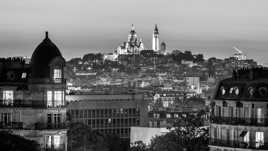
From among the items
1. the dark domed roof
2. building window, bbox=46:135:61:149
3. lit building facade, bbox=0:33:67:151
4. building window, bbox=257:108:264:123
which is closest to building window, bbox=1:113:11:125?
lit building facade, bbox=0:33:67:151

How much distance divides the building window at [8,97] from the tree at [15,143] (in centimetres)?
691

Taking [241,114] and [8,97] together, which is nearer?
[241,114]

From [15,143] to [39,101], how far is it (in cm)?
1106

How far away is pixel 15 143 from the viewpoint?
257 feet

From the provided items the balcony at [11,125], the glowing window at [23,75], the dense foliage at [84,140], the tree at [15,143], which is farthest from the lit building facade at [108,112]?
the tree at [15,143]

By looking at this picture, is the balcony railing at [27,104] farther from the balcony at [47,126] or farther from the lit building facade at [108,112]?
the lit building facade at [108,112]

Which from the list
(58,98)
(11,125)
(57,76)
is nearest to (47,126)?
(58,98)

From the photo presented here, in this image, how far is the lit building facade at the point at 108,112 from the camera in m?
154

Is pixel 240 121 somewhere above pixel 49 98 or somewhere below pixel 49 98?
below

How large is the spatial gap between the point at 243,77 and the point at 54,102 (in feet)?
50.9

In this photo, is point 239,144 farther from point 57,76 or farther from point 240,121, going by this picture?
point 57,76

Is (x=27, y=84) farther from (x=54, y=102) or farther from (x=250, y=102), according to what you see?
(x=250, y=102)

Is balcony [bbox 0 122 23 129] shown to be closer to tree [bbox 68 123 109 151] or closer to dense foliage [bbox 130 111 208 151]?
tree [bbox 68 123 109 151]

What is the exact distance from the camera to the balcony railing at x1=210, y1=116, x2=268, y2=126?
268ft
